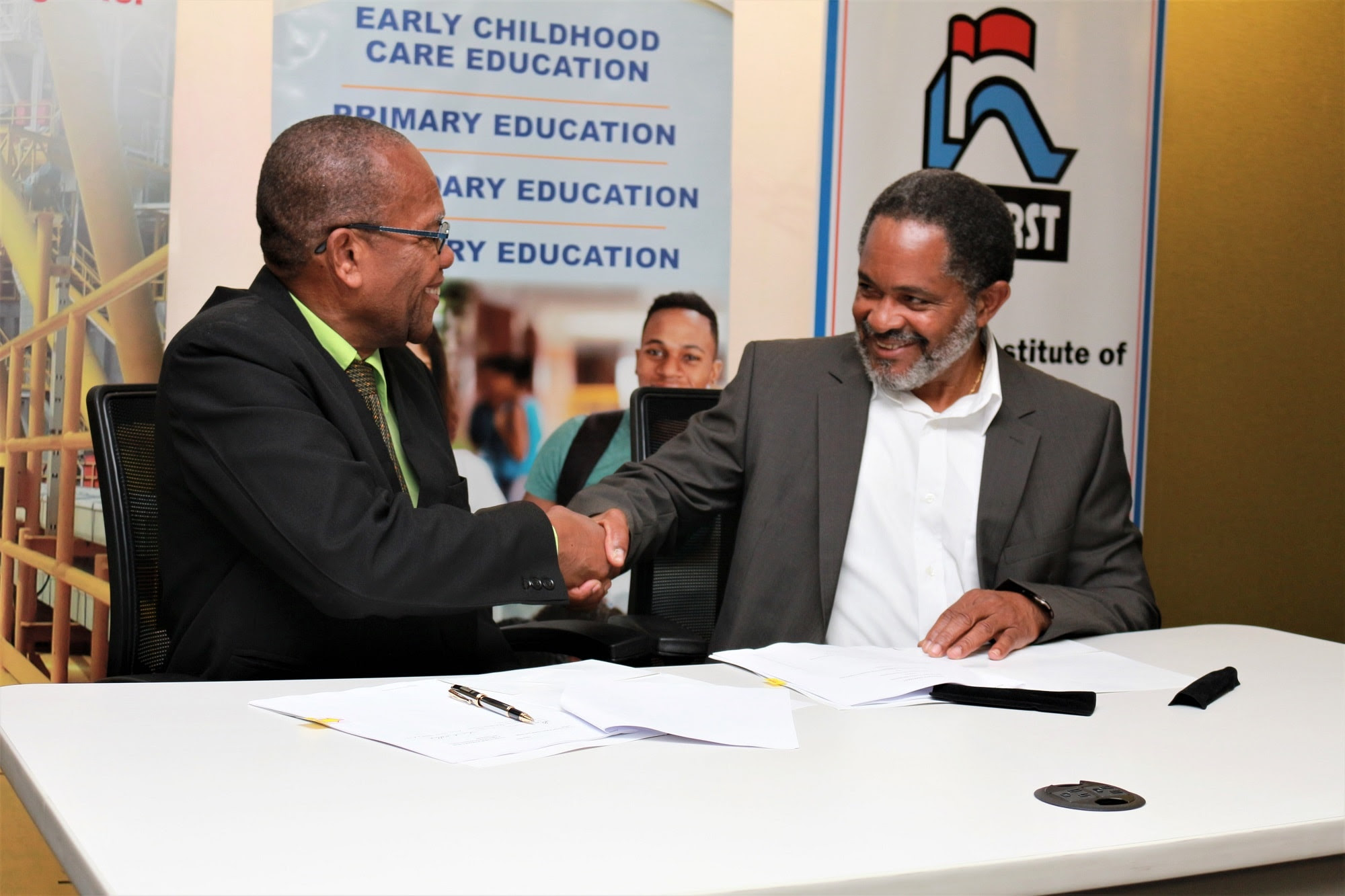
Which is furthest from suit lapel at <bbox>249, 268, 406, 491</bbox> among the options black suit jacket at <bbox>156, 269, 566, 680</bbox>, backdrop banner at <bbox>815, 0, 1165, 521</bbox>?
backdrop banner at <bbox>815, 0, 1165, 521</bbox>

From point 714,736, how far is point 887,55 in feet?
9.78

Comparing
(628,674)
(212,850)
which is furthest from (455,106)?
(212,850)

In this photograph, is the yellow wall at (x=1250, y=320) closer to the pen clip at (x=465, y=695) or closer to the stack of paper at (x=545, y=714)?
the stack of paper at (x=545, y=714)

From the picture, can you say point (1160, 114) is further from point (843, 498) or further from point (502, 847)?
point (502, 847)

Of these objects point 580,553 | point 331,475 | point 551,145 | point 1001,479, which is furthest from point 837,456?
point 551,145

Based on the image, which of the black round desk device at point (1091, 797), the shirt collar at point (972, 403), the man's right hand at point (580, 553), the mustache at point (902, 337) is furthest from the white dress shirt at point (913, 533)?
the black round desk device at point (1091, 797)

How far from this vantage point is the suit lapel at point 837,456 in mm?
2354

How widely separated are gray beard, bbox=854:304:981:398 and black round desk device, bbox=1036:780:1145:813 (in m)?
1.32

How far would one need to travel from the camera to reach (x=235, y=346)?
6.06ft

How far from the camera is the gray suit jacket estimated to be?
2.35m

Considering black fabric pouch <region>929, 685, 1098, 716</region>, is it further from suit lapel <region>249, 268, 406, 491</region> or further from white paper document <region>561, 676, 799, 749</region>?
suit lapel <region>249, 268, 406, 491</region>

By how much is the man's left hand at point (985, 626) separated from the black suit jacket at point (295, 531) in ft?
1.96

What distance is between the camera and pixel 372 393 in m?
2.18

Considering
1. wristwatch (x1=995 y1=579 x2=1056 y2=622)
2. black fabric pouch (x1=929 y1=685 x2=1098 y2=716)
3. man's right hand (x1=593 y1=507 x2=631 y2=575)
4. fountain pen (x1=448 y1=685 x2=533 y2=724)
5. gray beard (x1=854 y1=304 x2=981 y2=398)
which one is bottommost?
black fabric pouch (x1=929 y1=685 x2=1098 y2=716)
